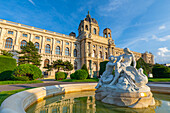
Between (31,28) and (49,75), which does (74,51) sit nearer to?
(49,75)

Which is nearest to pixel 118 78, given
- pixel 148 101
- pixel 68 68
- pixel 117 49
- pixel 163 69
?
pixel 148 101

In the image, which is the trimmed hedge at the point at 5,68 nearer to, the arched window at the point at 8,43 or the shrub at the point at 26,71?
the shrub at the point at 26,71

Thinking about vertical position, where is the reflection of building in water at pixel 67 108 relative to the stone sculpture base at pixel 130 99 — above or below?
below

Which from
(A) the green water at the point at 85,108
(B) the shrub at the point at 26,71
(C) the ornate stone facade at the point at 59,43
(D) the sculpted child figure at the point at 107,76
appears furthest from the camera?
(C) the ornate stone facade at the point at 59,43

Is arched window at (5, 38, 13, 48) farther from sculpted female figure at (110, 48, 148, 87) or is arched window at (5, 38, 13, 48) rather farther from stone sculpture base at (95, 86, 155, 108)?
stone sculpture base at (95, 86, 155, 108)

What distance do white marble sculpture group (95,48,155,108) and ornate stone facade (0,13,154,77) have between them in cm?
2700

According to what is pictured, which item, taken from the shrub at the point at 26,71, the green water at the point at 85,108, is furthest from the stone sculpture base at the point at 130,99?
the shrub at the point at 26,71

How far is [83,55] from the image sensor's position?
35.0 m

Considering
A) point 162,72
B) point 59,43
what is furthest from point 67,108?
point 59,43

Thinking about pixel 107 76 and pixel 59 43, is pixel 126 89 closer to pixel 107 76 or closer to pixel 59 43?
pixel 107 76

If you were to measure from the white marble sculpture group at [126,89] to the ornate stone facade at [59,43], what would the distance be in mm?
26999

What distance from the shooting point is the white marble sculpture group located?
12.7 ft

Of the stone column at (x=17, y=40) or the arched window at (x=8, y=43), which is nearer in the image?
the arched window at (x=8, y=43)

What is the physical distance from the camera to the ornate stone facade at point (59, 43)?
84.1ft
